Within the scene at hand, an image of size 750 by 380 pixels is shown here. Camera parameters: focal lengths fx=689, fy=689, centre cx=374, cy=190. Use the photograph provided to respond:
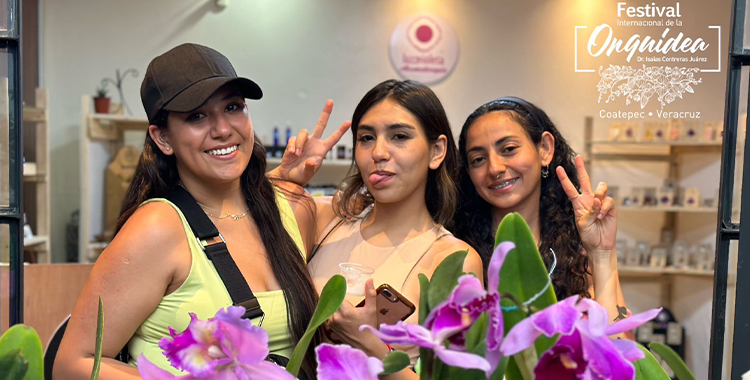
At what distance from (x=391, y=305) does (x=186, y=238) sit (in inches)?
17.0

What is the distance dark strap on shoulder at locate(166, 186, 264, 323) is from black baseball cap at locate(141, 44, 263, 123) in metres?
0.20

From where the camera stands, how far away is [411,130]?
1675 mm

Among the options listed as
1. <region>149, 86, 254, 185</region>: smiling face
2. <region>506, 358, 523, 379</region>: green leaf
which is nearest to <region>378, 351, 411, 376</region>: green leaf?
<region>506, 358, 523, 379</region>: green leaf

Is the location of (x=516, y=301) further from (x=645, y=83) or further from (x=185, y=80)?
(x=645, y=83)

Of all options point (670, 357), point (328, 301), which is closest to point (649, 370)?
point (670, 357)

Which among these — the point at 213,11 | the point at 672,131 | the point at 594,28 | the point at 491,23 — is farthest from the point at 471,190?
the point at 213,11

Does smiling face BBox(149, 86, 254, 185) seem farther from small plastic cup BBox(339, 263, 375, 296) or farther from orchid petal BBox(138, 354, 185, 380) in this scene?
orchid petal BBox(138, 354, 185, 380)

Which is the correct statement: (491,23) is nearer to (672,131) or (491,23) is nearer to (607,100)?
(672,131)

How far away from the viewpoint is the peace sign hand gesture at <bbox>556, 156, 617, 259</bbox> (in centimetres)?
162

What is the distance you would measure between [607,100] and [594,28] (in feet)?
0.70

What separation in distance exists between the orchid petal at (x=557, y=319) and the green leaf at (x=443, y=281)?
0.07 m

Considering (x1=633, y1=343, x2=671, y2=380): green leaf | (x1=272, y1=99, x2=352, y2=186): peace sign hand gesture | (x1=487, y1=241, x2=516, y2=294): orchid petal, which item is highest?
(x1=272, y1=99, x2=352, y2=186): peace sign hand gesture

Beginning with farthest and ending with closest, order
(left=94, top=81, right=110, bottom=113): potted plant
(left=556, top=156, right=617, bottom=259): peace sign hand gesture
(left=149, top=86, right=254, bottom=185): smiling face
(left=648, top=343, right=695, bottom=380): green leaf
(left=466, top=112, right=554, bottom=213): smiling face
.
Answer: (left=94, top=81, right=110, bottom=113): potted plant < (left=466, top=112, right=554, bottom=213): smiling face < (left=556, top=156, right=617, bottom=259): peace sign hand gesture < (left=149, top=86, right=254, bottom=185): smiling face < (left=648, top=343, right=695, bottom=380): green leaf

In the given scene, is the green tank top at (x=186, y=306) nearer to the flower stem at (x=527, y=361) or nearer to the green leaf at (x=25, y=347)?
the green leaf at (x=25, y=347)
